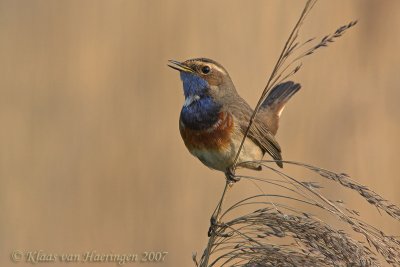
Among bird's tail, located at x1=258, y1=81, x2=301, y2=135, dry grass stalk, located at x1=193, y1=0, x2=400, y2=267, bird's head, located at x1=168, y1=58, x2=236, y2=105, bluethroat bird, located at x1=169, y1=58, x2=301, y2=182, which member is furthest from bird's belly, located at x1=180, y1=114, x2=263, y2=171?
dry grass stalk, located at x1=193, y1=0, x2=400, y2=267

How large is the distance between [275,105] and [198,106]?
3.01ft

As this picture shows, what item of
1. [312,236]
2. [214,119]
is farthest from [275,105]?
[312,236]

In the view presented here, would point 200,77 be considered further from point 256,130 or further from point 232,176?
point 232,176

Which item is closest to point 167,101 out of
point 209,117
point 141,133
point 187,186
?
point 141,133

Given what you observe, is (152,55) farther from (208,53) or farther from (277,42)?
(277,42)

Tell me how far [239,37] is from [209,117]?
1753mm

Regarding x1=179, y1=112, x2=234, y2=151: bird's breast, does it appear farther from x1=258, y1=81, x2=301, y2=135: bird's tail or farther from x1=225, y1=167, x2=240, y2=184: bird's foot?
x1=258, y1=81, x2=301, y2=135: bird's tail

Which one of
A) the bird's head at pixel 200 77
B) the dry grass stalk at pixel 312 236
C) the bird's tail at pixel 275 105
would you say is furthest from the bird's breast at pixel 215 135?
Answer: the dry grass stalk at pixel 312 236

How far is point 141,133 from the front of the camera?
5.09m

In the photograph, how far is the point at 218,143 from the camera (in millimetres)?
3682

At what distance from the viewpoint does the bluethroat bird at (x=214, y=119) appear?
12.1 feet

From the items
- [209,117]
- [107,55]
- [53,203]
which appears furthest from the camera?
[107,55]

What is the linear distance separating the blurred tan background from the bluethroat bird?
1.27 meters

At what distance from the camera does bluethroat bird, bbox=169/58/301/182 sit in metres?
3.69
